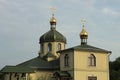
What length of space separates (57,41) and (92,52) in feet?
21.2

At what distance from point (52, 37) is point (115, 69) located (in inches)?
392

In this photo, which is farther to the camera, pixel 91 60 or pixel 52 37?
pixel 52 37

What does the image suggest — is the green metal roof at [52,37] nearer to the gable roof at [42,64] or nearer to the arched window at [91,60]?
the gable roof at [42,64]

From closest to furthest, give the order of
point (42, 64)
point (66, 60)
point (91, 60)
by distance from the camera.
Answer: point (91, 60), point (66, 60), point (42, 64)

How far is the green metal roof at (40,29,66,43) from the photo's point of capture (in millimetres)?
36053

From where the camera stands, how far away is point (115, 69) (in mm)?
39875

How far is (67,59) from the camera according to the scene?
31172 millimetres

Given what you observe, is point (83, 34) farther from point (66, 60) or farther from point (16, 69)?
point (16, 69)

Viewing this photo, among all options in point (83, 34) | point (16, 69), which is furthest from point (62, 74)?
point (83, 34)

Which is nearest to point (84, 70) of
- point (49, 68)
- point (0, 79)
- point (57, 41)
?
point (49, 68)

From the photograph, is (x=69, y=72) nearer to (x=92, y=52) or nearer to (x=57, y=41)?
(x=92, y=52)

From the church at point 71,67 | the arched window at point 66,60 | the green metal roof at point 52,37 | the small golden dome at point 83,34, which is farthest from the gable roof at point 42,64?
the small golden dome at point 83,34

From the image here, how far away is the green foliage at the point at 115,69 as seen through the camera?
36.6 meters

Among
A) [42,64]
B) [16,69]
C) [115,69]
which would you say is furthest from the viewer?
[115,69]
